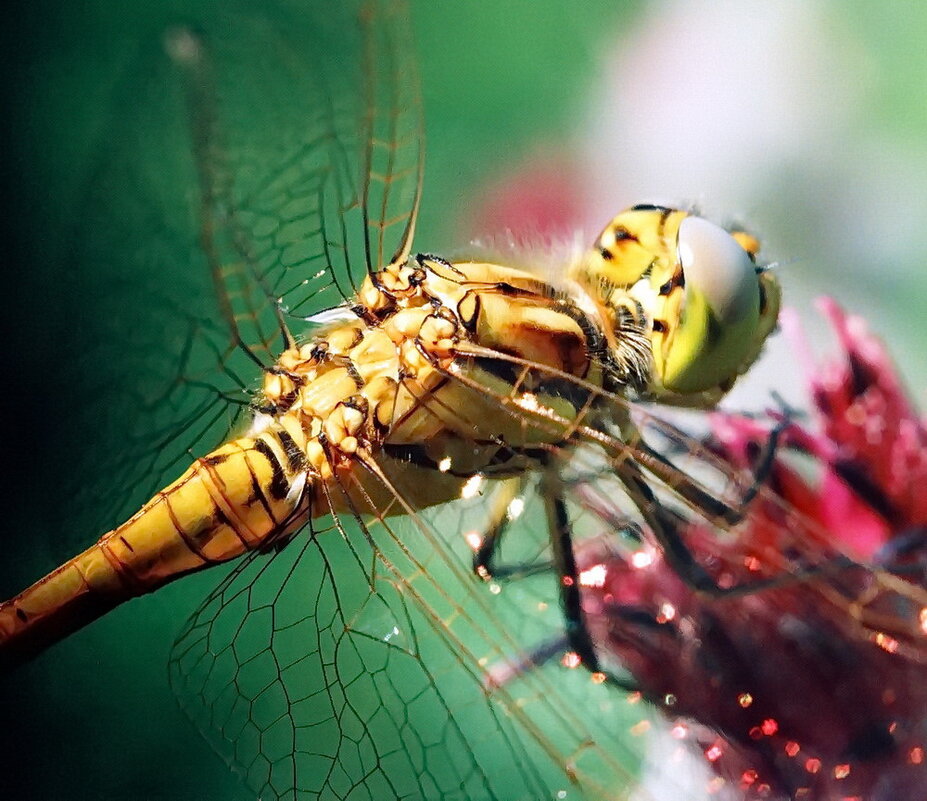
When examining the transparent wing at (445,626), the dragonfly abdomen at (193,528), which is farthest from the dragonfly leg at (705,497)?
the dragonfly abdomen at (193,528)

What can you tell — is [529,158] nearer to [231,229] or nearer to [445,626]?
[231,229]

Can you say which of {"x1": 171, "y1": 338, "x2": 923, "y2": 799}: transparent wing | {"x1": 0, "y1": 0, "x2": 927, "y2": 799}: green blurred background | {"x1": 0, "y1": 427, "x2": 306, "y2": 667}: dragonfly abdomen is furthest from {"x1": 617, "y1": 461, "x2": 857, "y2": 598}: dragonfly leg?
{"x1": 0, "y1": 0, "x2": 927, "y2": 799}: green blurred background

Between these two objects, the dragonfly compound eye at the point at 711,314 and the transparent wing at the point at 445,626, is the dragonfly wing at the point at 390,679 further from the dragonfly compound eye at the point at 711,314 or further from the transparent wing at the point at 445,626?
the dragonfly compound eye at the point at 711,314

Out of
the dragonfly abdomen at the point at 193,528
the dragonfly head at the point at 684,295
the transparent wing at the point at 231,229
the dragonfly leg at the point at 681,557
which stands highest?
the transparent wing at the point at 231,229

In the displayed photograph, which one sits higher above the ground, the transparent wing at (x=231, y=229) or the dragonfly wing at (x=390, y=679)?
the transparent wing at (x=231, y=229)

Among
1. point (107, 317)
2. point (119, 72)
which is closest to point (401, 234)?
point (107, 317)

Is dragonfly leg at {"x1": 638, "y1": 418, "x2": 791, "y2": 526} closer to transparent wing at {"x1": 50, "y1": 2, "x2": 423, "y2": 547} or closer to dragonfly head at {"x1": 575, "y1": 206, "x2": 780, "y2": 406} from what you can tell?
dragonfly head at {"x1": 575, "y1": 206, "x2": 780, "y2": 406}
